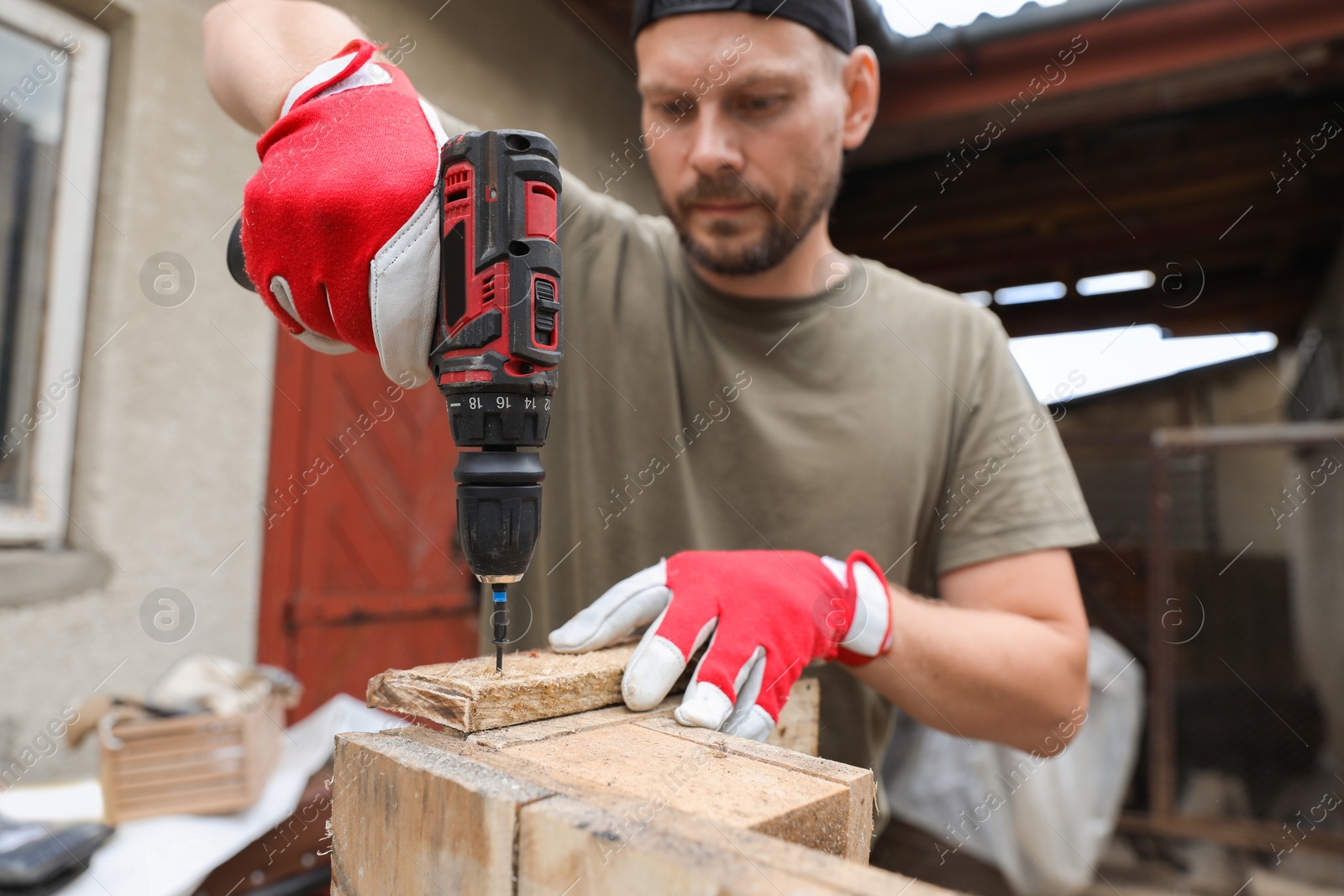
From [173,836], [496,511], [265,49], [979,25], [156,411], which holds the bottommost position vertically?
[173,836]

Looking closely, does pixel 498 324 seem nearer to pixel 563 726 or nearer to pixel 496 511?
pixel 496 511

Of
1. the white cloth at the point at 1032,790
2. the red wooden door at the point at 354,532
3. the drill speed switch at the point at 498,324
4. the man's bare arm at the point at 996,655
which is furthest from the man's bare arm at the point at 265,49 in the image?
the white cloth at the point at 1032,790

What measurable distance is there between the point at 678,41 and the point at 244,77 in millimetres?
798

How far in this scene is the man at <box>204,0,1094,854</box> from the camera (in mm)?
1406

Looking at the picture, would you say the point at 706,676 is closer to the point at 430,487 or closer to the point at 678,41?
the point at 678,41

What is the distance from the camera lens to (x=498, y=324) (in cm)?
96

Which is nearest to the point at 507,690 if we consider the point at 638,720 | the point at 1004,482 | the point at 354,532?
the point at 638,720

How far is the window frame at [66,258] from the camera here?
2334 millimetres

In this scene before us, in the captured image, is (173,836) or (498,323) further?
(173,836)

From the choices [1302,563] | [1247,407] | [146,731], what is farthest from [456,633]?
[1247,407]

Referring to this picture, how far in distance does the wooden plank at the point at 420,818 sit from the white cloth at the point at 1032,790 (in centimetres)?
→ 359

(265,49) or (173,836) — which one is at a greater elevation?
(265,49)

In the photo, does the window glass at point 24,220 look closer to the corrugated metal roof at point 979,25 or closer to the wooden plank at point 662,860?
the wooden plank at point 662,860

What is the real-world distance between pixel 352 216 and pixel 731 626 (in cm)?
72
